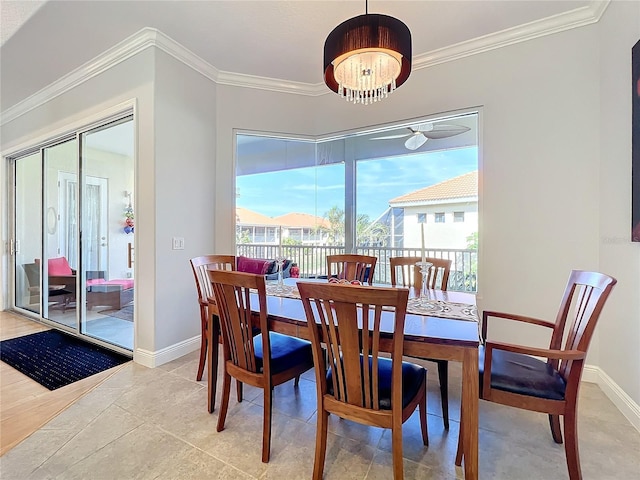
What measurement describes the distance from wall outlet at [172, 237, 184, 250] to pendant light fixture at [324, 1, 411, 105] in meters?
2.07

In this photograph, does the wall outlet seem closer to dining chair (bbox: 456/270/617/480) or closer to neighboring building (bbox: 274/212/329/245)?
neighboring building (bbox: 274/212/329/245)

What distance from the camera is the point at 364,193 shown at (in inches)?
184

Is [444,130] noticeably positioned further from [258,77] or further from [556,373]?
[556,373]

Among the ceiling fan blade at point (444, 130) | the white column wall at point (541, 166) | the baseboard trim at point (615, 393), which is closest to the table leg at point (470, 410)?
the baseboard trim at point (615, 393)

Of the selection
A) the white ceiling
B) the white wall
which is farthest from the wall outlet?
the white wall

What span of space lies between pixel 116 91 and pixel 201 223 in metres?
1.53

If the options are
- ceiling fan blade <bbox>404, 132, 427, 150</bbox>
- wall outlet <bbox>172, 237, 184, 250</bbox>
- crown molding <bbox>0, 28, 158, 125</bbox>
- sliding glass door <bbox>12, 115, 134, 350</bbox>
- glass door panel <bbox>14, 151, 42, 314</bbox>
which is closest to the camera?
crown molding <bbox>0, 28, 158, 125</bbox>

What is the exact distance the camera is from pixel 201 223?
3.21 m

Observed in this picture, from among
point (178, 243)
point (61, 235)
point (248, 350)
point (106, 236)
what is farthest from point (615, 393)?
point (61, 235)

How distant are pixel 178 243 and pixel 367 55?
2.36 metres

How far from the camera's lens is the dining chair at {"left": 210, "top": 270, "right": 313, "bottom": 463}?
5.15 ft

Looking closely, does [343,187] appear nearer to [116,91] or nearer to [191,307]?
[191,307]

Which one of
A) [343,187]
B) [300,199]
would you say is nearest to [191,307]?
[300,199]

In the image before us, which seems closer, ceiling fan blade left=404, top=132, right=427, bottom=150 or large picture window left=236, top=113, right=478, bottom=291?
ceiling fan blade left=404, top=132, right=427, bottom=150
